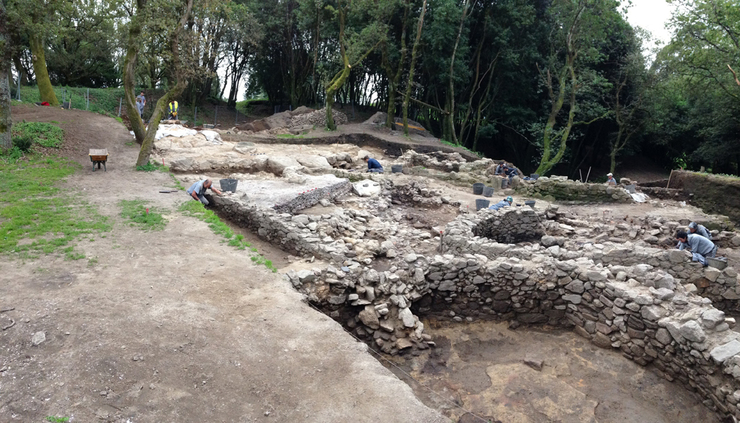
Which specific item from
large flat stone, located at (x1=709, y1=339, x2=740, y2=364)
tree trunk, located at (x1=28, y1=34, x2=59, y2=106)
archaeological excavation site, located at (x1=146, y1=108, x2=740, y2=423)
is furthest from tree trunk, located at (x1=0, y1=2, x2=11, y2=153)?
large flat stone, located at (x1=709, y1=339, x2=740, y2=364)

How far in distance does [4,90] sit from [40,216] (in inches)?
304

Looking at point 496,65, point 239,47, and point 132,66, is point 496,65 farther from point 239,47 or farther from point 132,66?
point 132,66

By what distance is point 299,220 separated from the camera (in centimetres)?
988

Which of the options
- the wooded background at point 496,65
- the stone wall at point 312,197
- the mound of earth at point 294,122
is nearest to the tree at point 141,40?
the wooded background at point 496,65

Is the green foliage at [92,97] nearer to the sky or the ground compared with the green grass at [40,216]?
nearer to the sky

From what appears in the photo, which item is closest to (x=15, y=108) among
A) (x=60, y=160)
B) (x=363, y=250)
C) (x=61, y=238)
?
(x=60, y=160)

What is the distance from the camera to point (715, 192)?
61.6 ft

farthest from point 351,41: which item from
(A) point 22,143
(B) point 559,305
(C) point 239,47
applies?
(B) point 559,305

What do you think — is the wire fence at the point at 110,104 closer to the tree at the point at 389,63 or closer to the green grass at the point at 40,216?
the tree at the point at 389,63

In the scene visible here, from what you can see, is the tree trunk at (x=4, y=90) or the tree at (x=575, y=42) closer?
the tree trunk at (x=4, y=90)

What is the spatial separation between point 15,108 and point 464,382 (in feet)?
72.1

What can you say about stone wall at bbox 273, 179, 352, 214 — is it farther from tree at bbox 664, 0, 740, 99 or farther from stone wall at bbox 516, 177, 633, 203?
tree at bbox 664, 0, 740, 99

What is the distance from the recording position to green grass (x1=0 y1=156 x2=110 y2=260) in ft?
23.1

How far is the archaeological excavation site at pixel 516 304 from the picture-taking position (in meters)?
5.88
